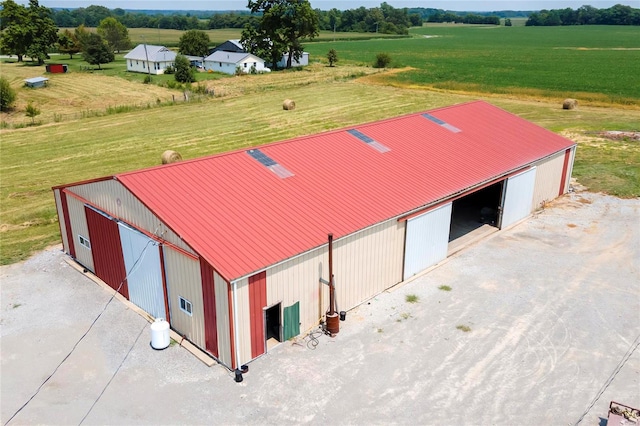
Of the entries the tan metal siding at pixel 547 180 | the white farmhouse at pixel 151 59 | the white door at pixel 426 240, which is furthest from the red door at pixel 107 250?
the white farmhouse at pixel 151 59

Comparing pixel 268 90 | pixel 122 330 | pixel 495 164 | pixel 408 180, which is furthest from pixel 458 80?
pixel 122 330

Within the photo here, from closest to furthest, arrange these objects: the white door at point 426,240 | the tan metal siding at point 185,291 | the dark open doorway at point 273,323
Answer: the tan metal siding at point 185,291 < the dark open doorway at point 273,323 < the white door at point 426,240

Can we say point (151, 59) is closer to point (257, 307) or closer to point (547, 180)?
point (547, 180)

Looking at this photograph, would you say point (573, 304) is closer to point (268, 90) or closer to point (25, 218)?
point (25, 218)

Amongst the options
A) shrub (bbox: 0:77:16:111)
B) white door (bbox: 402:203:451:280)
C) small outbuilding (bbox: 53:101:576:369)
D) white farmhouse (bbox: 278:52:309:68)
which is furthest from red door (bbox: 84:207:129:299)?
white farmhouse (bbox: 278:52:309:68)

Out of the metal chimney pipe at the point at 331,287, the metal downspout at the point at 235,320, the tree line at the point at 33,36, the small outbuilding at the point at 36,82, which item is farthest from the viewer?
the tree line at the point at 33,36

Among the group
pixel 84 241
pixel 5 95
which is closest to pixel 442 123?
pixel 84 241

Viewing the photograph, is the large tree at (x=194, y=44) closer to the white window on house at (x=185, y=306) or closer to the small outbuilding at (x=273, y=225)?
the small outbuilding at (x=273, y=225)
